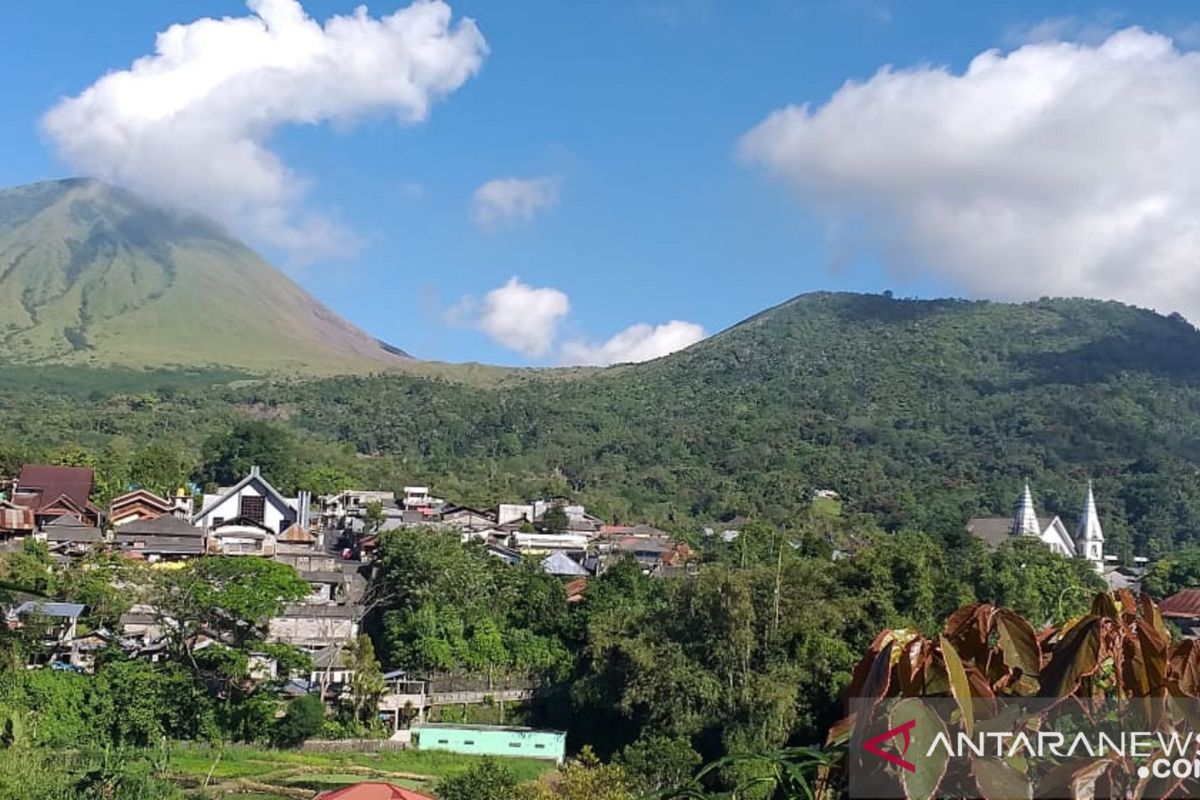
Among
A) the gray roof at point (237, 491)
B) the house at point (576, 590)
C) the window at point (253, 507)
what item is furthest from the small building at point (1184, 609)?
the window at point (253, 507)

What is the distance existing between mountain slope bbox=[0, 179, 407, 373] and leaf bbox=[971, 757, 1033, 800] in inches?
3913

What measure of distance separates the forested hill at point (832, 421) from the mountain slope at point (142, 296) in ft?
82.1

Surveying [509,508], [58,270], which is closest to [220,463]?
[509,508]

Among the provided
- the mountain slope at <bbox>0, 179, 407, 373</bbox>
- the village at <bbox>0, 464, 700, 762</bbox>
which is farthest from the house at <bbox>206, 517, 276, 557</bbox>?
the mountain slope at <bbox>0, 179, 407, 373</bbox>

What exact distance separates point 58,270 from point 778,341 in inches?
3226

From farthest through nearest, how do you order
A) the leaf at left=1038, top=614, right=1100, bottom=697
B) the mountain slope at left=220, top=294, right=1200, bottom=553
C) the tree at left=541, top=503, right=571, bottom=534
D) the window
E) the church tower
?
the mountain slope at left=220, top=294, right=1200, bottom=553, the church tower, the tree at left=541, top=503, right=571, bottom=534, the window, the leaf at left=1038, top=614, right=1100, bottom=697

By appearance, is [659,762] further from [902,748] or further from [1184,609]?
[1184,609]

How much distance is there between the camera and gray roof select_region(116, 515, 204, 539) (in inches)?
1141

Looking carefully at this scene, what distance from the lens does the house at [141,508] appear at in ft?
107

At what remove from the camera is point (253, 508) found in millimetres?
33812

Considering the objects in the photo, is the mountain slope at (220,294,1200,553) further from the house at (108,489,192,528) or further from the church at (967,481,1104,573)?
the house at (108,489,192,528)

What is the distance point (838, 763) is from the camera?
169cm

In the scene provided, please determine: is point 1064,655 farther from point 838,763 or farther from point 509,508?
point 509,508

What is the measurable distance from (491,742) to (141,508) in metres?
18.1
